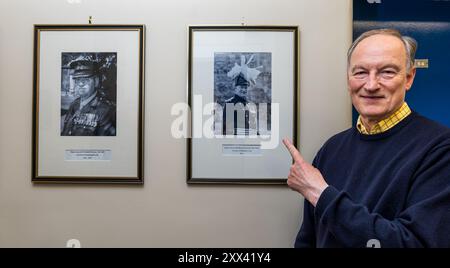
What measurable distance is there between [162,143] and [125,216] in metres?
0.18

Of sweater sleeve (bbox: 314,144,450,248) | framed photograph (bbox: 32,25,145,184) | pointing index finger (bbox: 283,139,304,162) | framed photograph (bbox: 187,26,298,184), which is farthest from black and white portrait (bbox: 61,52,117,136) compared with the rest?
sweater sleeve (bbox: 314,144,450,248)

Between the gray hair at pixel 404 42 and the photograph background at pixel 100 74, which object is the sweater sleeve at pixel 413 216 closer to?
the gray hair at pixel 404 42

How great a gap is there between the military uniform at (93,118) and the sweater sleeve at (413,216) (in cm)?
46

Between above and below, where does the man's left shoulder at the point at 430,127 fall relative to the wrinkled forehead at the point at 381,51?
below

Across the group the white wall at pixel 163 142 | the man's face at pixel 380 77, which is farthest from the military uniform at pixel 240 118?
the man's face at pixel 380 77

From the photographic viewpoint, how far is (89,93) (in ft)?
2.05

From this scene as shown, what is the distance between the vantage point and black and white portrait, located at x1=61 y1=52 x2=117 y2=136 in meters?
0.62

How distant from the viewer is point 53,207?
67 cm

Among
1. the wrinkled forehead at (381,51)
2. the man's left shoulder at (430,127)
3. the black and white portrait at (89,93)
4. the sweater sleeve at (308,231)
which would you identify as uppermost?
the wrinkled forehead at (381,51)

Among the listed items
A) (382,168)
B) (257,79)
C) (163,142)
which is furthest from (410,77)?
(163,142)

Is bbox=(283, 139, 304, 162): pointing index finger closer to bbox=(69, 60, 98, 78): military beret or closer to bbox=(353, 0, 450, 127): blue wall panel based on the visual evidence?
bbox=(353, 0, 450, 127): blue wall panel

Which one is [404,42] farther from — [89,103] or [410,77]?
[89,103]

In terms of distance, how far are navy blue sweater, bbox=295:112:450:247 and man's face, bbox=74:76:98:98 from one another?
501 mm

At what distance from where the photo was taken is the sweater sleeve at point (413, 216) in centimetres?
51
